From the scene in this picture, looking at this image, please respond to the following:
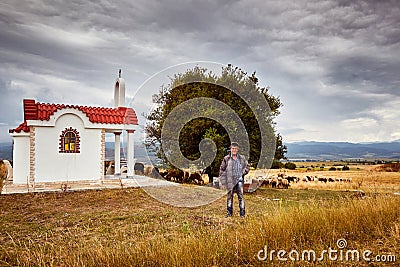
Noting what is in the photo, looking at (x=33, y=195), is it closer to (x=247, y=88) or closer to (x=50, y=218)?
(x=50, y=218)

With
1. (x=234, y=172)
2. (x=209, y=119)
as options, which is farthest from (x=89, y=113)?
(x=234, y=172)

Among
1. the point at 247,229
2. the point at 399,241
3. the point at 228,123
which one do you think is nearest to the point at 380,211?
the point at 399,241

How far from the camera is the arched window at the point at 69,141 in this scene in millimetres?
15594

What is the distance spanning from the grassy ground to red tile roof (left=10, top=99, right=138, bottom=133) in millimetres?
4098

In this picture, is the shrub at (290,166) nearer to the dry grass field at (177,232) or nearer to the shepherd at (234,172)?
the dry grass field at (177,232)

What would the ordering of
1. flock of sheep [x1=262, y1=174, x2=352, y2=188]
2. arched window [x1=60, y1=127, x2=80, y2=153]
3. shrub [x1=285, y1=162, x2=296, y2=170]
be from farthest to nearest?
shrub [x1=285, y1=162, x2=296, y2=170]
flock of sheep [x1=262, y1=174, x2=352, y2=188]
arched window [x1=60, y1=127, x2=80, y2=153]

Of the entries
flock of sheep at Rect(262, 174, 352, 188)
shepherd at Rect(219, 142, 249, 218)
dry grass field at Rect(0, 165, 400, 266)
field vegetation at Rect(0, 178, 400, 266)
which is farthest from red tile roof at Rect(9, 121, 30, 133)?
flock of sheep at Rect(262, 174, 352, 188)

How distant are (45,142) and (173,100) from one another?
710 cm

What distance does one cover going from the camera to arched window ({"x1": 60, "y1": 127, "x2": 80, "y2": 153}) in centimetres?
1559

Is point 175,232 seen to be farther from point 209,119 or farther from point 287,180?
point 287,180

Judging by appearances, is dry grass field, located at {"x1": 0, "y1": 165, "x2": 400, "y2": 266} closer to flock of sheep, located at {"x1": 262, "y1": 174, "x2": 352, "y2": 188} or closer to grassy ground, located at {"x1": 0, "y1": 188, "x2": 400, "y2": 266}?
grassy ground, located at {"x1": 0, "y1": 188, "x2": 400, "y2": 266}

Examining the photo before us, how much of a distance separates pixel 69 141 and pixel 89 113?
1672 mm

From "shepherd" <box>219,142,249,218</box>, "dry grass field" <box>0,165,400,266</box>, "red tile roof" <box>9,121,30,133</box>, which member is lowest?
"dry grass field" <box>0,165,400,266</box>

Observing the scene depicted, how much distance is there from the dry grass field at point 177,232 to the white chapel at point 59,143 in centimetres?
251
